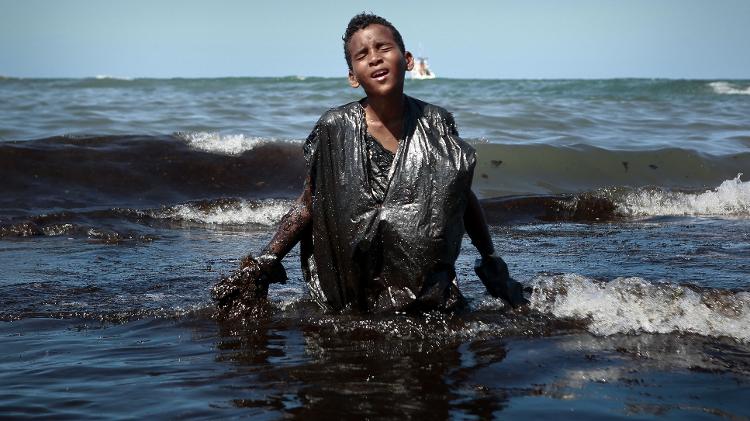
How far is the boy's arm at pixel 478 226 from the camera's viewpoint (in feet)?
14.5

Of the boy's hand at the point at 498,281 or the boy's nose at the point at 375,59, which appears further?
the boy's hand at the point at 498,281

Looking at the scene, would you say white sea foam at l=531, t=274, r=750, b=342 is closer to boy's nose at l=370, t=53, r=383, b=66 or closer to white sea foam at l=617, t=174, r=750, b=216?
boy's nose at l=370, t=53, r=383, b=66

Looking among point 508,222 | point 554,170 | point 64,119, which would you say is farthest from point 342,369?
point 64,119

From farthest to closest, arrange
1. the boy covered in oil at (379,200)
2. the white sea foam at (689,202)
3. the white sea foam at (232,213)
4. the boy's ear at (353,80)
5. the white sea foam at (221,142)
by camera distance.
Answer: the white sea foam at (221,142) → the white sea foam at (689,202) → the white sea foam at (232,213) → the boy's ear at (353,80) → the boy covered in oil at (379,200)

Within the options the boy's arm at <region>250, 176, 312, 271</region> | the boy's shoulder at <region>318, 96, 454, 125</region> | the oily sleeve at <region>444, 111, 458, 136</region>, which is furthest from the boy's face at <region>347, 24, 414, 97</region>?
the boy's arm at <region>250, 176, 312, 271</region>

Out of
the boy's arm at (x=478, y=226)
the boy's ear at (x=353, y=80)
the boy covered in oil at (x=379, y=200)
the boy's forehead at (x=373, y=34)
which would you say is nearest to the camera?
the boy covered in oil at (x=379, y=200)

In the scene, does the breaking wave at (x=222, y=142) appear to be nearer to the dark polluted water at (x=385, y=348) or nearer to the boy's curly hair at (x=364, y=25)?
the dark polluted water at (x=385, y=348)

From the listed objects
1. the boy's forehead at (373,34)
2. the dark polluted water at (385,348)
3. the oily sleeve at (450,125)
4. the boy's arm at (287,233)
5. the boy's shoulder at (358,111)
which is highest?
the boy's forehead at (373,34)

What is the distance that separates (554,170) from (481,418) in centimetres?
826

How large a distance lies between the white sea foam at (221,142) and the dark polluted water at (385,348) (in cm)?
492

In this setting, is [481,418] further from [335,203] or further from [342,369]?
[335,203]

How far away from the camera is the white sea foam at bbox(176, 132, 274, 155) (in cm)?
1079

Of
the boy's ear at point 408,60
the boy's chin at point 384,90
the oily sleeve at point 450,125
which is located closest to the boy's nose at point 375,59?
the boy's chin at point 384,90

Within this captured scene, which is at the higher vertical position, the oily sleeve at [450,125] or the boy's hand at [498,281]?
the oily sleeve at [450,125]
